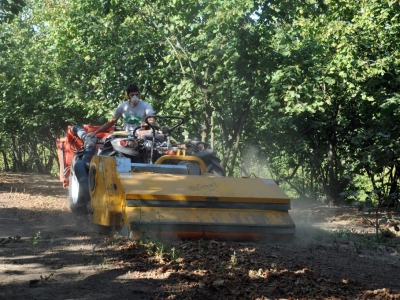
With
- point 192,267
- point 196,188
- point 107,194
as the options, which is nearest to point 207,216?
point 196,188

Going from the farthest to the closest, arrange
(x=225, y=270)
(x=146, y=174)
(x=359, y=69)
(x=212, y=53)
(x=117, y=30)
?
(x=117, y=30) < (x=359, y=69) < (x=212, y=53) < (x=146, y=174) < (x=225, y=270)

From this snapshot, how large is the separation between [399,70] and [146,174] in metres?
8.07

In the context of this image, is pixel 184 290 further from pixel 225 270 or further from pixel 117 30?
pixel 117 30

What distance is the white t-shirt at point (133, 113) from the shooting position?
1109 centimetres

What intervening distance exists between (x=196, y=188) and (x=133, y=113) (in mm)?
3271

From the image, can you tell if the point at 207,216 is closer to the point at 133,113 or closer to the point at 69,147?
the point at 133,113

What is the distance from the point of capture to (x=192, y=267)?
631 cm

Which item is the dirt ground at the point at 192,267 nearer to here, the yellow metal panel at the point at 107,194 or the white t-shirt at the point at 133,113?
the yellow metal panel at the point at 107,194

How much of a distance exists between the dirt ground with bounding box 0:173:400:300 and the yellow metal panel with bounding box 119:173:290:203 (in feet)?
1.96

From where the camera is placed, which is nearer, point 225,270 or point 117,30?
point 225,270

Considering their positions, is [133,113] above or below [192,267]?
above

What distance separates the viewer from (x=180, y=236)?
25.8 feet

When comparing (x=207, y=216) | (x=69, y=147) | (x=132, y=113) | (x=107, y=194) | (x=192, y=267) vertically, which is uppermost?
(x=132, y=113)

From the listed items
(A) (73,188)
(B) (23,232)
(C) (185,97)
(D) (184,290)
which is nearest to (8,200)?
(A) (73,188)
